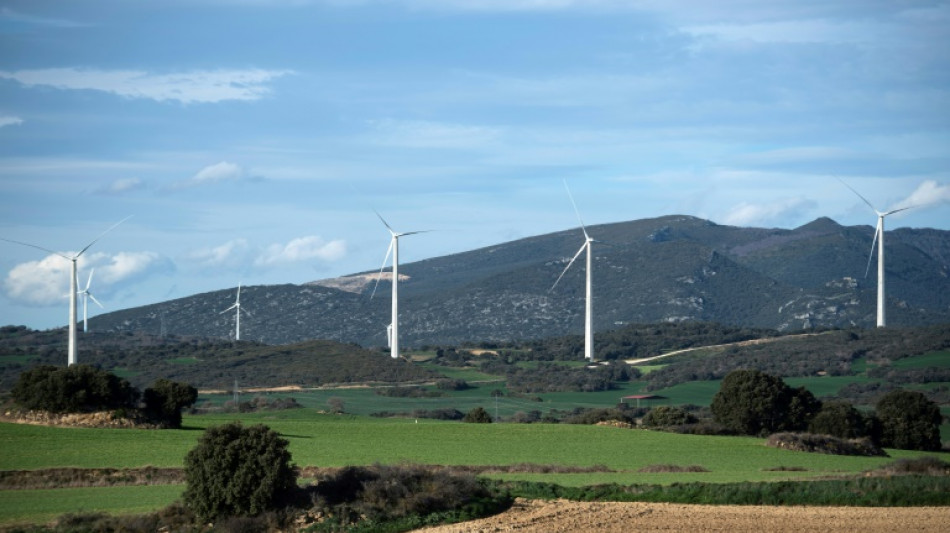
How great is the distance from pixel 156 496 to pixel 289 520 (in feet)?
17.7

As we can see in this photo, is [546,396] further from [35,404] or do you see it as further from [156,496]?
[156,496]

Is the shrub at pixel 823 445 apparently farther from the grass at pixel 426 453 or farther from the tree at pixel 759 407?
the tree at pixel 759 407

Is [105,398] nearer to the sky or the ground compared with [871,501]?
nearer to the sky

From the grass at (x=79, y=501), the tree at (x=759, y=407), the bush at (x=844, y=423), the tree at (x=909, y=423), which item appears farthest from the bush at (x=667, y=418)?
the grass at (x=79, y=501)

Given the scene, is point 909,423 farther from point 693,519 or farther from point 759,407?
point 693,519

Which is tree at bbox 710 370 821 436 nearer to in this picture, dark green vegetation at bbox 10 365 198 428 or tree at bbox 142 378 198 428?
tree at bbox 142 378 198 428

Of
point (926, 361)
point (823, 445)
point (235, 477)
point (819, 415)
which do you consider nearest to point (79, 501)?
point (235, 477)

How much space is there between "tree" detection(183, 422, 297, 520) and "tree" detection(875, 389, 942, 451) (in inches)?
1521

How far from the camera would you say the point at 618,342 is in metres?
152

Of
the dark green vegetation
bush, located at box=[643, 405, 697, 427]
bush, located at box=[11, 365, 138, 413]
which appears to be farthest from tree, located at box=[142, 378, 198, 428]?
bush, located at box=[643, 405, 697, 427]

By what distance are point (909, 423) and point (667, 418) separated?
37.9ft

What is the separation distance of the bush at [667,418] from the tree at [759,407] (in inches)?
60.0

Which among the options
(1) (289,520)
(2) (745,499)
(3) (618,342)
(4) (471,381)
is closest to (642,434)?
(2) (745,499)

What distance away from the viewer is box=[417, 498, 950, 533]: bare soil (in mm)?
28688
